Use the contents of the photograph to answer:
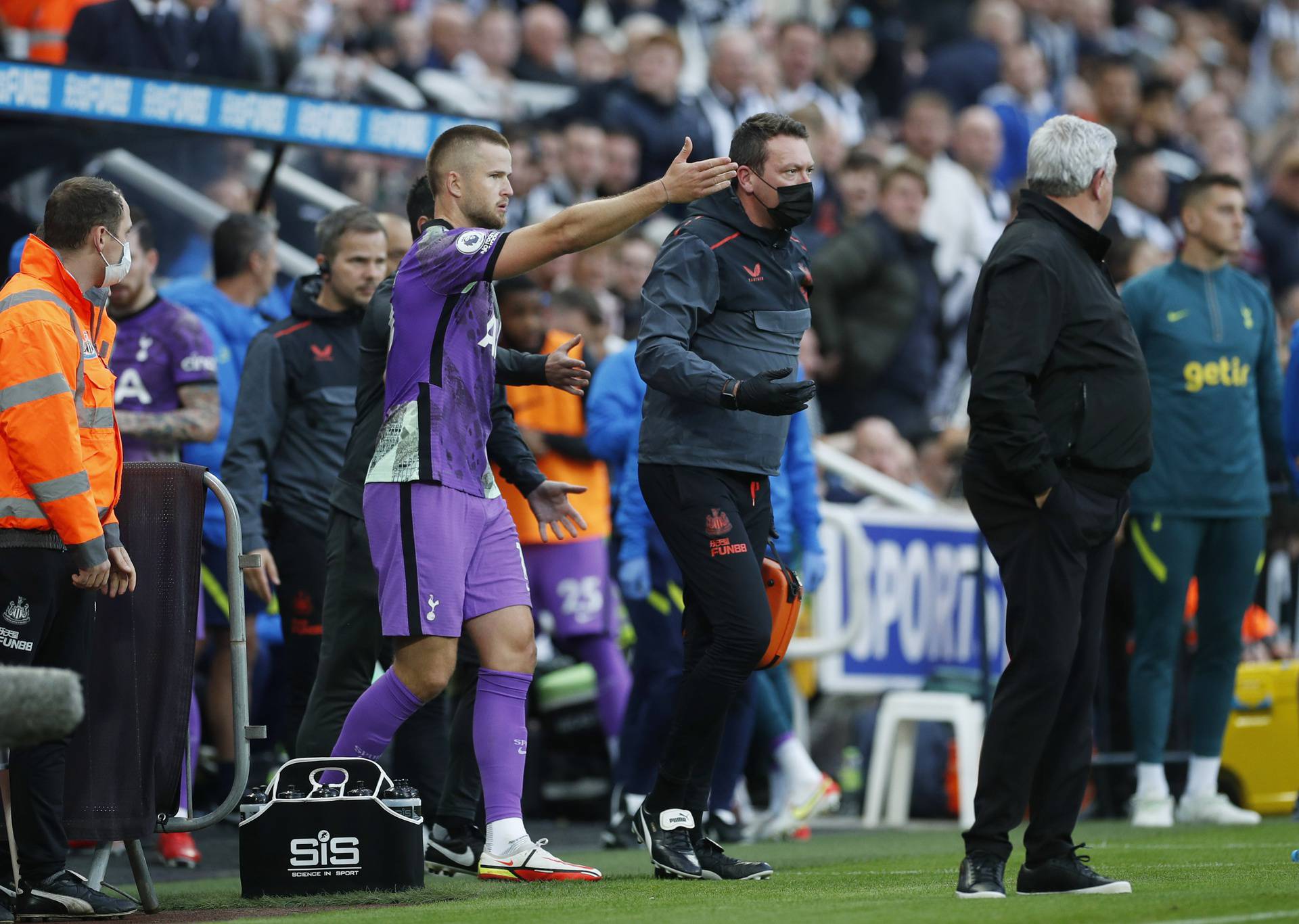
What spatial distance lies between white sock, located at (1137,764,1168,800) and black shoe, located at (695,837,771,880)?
Result: 295cm

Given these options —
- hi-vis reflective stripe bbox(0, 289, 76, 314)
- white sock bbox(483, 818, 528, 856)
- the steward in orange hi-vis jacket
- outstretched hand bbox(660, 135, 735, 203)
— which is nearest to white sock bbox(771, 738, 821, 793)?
white sock bbox(483, 818, 528, 856)

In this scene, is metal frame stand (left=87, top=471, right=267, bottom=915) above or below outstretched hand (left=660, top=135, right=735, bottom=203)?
below

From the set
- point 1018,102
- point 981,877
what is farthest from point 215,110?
point 1018,102

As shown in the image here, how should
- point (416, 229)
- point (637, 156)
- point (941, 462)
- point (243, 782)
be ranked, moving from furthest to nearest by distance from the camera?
point (637, 156)
point (941, 462)
point (416, 229)
point (243, 782)

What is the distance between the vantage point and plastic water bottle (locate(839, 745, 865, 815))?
1055cm

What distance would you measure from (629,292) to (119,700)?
6453 millimetres

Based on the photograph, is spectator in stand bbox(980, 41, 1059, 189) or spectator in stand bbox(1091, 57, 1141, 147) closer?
spectator in stand bbox(980, 41, 1059, 189)

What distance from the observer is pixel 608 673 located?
925 centimetres

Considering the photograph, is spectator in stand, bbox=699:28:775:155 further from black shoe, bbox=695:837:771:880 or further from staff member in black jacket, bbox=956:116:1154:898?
staff member in black jacket, bbox=956:116:1154:898

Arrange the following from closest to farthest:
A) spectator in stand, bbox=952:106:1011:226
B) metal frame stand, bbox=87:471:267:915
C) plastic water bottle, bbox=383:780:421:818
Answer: metal frame stand, bbox=87:471:267:915 < plastic water bottle, bbox=383:780:421:818 < spectator in stand, bbox=952:106:1011:226

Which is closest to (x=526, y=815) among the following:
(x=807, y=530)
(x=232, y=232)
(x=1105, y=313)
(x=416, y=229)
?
(x=807, y=530)

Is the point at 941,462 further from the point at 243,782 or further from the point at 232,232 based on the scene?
the point at 243,782

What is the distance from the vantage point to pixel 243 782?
6.19 meters

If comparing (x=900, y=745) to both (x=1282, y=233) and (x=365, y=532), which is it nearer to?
(x=365, y=532)
